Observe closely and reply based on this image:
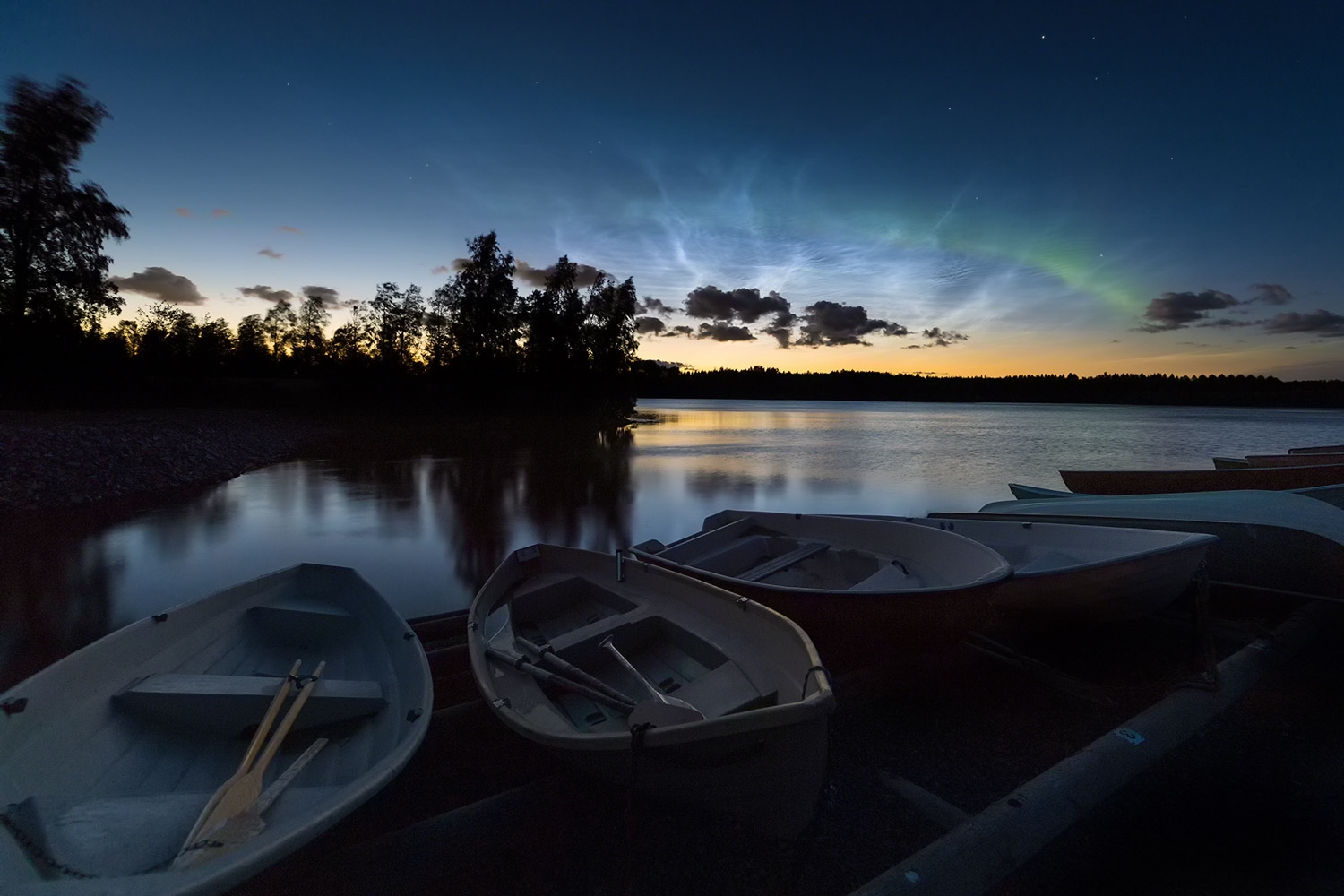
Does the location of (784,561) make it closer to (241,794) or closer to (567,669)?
(567,669)

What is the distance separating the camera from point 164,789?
2801 mm

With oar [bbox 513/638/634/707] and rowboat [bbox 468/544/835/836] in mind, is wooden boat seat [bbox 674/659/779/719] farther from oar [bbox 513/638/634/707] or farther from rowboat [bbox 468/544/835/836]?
oar [bbox 513/638/634/707]

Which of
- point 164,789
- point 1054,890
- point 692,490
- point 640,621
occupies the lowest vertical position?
point 692,490

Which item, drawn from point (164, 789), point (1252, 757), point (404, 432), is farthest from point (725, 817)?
point (404, 432)

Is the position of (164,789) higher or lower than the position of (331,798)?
lower

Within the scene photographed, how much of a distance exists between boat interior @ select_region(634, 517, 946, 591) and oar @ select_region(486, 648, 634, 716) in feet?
7.42

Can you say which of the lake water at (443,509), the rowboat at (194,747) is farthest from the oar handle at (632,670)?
the lake water at (443,509)

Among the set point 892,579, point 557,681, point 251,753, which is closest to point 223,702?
point 251,753

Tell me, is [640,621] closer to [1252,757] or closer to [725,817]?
[725,817]

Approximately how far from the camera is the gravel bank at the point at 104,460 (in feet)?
44.5

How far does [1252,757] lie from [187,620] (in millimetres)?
6984

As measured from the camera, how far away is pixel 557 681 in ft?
11.4

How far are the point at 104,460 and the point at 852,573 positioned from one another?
66.4 ft

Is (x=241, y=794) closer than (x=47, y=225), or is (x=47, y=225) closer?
(x=241, y=794)
